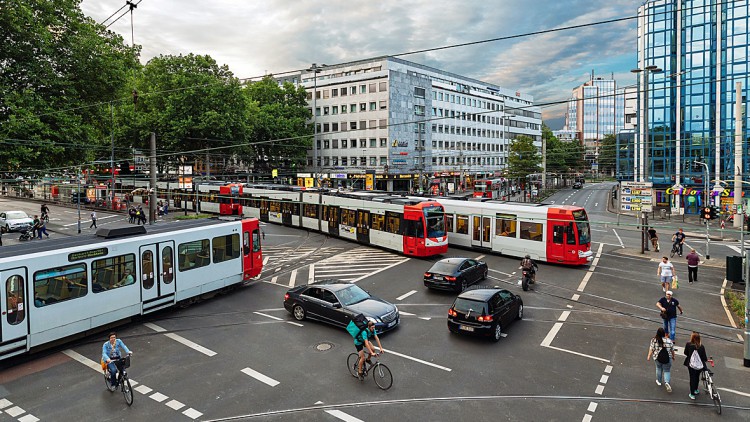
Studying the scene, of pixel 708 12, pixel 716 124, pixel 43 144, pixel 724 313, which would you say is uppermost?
pixel 708 12

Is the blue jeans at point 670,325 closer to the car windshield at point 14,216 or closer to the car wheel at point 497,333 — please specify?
the car wheel at point 497,333

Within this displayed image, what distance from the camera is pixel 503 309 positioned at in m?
14.3

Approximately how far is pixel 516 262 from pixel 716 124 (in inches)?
1570

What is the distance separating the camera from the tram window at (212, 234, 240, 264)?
18.2 meters

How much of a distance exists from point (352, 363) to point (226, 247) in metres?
8.90

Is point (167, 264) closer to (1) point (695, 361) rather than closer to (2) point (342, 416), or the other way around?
(2) point (342, 416)

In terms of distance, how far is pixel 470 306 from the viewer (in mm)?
13906

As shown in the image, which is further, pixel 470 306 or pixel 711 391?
pixel 470 306

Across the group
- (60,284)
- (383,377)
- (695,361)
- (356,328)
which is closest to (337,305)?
(356,328)

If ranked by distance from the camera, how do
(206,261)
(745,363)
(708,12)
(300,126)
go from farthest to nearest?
1. (300,126)
2. (708,12)
3. (206,261)
4. (745,363)

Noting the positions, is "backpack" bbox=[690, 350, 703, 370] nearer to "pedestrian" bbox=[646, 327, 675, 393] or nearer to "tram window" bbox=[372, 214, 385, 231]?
"pedestrian" bbox=[646, 327, 675, 393]

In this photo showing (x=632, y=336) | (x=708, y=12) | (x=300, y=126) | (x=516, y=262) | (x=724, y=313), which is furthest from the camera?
(x=300, y=126)

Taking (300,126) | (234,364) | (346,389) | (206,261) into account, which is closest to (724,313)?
(346,389)

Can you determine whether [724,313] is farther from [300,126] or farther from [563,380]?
[300,126]
